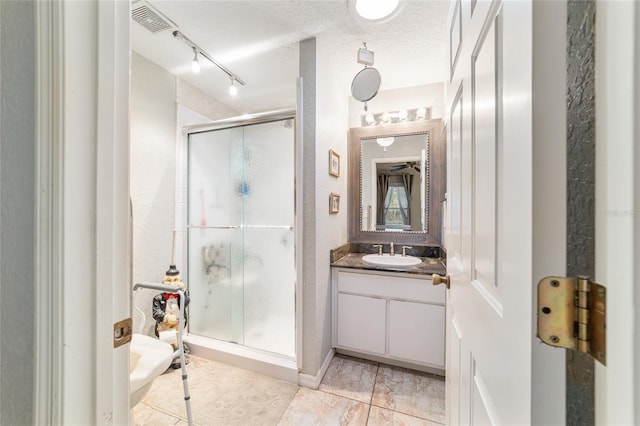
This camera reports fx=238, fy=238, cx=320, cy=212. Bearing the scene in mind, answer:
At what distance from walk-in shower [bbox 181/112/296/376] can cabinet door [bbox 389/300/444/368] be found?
779 millimetres

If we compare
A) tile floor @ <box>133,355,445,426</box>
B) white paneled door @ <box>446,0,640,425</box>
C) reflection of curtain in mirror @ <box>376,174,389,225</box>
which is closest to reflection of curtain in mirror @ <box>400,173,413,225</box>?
reflection of curtain in mirror @ <box>376,174,389,225</box>

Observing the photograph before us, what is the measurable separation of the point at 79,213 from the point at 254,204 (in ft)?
5.53

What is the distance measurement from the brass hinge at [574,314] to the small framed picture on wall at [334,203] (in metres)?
1.63

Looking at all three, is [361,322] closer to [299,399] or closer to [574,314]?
[299,399]

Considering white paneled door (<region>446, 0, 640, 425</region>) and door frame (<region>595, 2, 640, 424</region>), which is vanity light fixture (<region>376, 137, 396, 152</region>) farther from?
door frame (<region>595, 2, 640, 424</region>)

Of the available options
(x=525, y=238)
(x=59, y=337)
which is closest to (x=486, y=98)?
(x=525, y=238)

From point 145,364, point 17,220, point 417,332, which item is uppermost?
point 17,220

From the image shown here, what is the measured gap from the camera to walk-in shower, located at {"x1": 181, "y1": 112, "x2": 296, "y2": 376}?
198 centimetres

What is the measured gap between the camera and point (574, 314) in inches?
11.5

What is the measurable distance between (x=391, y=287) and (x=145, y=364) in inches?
59.2

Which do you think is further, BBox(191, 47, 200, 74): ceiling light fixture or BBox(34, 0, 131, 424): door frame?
BBox(191, 47, 200, 74): ceiling light fixture

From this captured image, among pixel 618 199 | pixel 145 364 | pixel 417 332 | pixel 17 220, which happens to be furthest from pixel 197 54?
pixel 417 332

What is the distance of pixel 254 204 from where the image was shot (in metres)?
2.10

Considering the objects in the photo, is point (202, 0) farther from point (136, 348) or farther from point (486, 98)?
point (136, 348)
